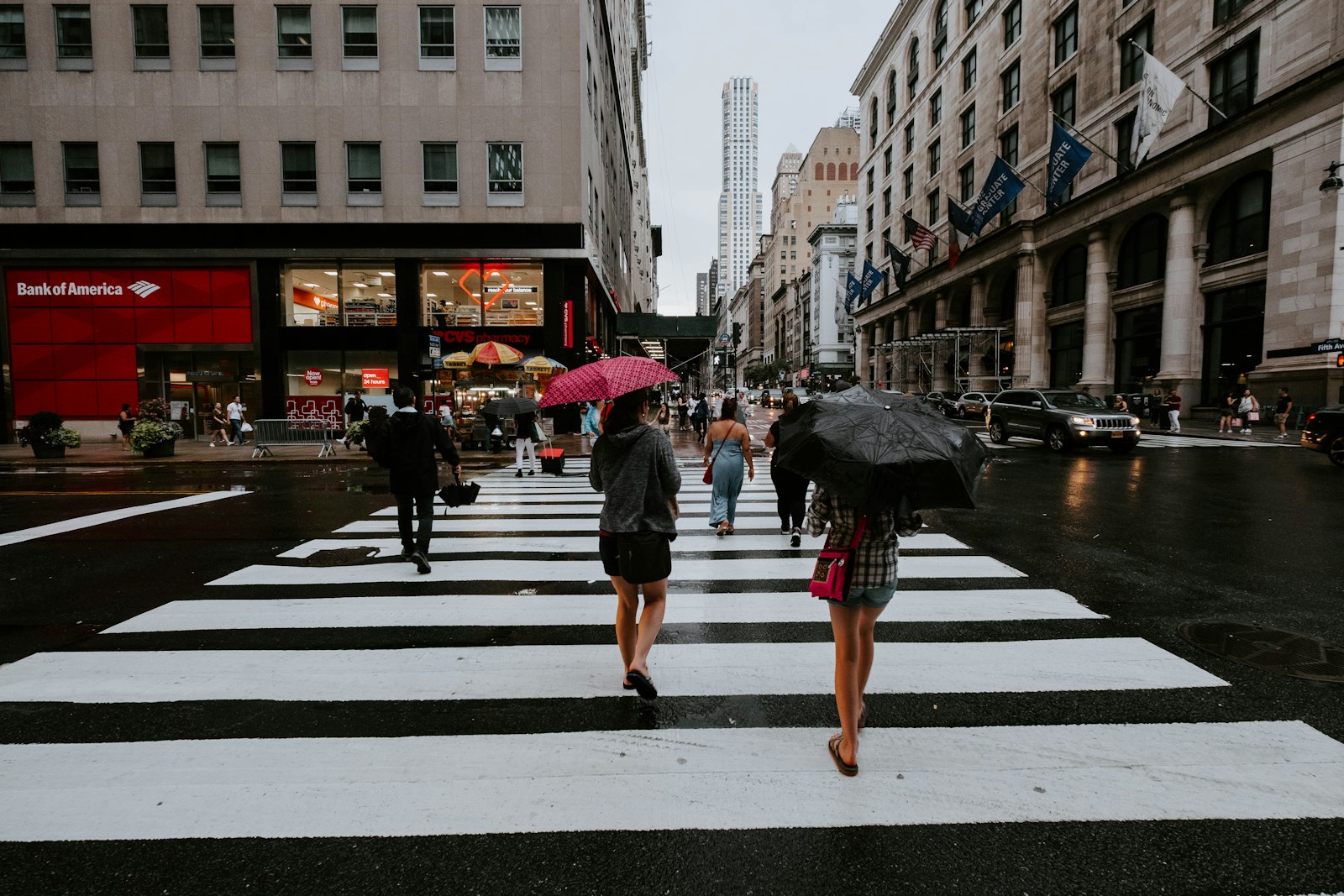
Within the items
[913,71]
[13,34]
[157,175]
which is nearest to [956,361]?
[913,71]

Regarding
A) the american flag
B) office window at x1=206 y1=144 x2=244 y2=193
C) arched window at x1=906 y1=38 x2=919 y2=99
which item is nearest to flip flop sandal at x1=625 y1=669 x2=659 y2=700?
office window at x1=206 y1=144 x2=244 y2=193

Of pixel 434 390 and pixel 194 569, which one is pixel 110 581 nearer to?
pixel 194 569

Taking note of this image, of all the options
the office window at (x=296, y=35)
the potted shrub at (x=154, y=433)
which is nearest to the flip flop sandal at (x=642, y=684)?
the potted shrub at (x=154, y=433)

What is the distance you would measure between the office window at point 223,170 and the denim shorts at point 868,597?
98.6ft

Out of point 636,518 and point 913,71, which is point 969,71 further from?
point 636,518

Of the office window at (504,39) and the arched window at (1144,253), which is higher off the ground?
the office window at (504,39)

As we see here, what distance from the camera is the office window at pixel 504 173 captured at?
2516 centimetres

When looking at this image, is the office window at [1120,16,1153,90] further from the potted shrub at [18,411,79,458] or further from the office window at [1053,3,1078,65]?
the potted shrub at [18,411,79,458]

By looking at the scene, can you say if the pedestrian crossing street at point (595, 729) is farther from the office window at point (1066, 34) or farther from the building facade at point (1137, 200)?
the office window at point (1066, 34)

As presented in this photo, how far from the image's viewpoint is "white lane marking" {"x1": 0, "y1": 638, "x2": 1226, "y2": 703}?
4.01 meters

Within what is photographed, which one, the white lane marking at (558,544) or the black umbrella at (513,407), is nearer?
the white lane marking at (558,544)

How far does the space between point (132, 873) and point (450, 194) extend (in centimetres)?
2632

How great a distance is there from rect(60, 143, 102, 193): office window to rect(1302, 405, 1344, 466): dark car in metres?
38.5

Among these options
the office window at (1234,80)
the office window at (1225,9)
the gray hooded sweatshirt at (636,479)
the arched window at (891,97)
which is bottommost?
the gray hooded sweatshirt at (636,479)
